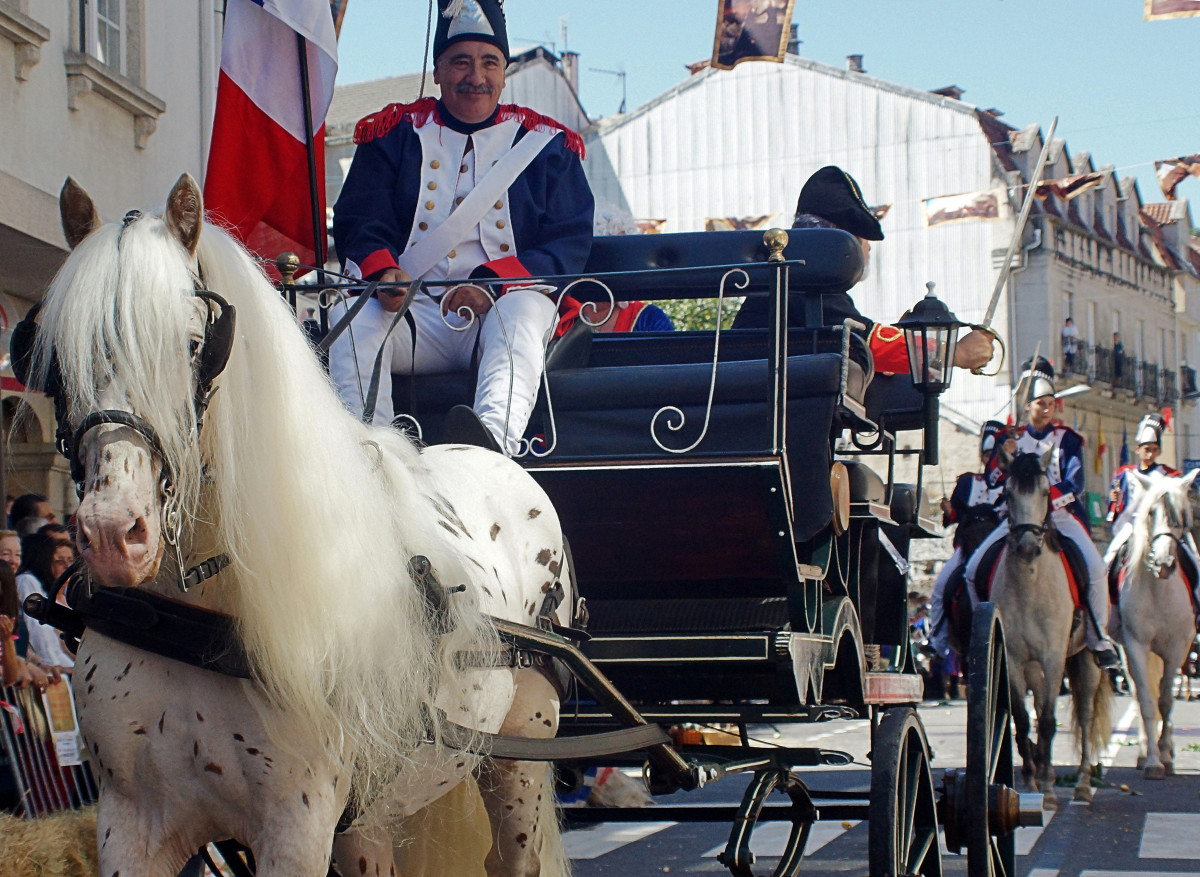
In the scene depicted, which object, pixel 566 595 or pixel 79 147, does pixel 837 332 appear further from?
pixel 79 147

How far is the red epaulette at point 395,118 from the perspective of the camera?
484 centimetres

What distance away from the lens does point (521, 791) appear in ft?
12.3

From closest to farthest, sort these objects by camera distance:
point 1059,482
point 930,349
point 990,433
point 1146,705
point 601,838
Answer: point 930,349, point 601,838, point 1059,482, point 990,433, point 1146,705

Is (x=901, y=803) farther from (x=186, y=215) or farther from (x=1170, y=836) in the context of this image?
(x=1170, y=836)

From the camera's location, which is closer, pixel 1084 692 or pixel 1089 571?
pixel 1089 571

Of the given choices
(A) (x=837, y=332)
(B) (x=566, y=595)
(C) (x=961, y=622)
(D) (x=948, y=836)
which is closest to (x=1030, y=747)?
(C) (x=961, y=622)

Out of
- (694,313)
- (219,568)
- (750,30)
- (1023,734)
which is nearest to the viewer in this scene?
(219,568)

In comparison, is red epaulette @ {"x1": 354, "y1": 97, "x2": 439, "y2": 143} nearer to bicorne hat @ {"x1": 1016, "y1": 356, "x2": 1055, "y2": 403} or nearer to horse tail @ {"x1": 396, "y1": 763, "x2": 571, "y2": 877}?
horse tail @ {"x1": 396, "y1": 763, "x2": 571, "y2": 877}

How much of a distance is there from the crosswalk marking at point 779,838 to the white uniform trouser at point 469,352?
3.52 metres

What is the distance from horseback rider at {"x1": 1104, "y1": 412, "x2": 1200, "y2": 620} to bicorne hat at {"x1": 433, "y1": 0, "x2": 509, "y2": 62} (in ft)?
26.9

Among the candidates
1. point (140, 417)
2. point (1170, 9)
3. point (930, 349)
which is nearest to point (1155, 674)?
point (1170, 9)

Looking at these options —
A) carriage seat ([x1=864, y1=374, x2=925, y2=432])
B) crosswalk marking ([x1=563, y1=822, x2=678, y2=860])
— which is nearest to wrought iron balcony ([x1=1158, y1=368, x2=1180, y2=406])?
crosswalk marking ([x1=563, y1=822, x2=678, y2=860])

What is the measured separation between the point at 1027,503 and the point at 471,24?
227 inches

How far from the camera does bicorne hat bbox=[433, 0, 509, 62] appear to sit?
15.4 ft
